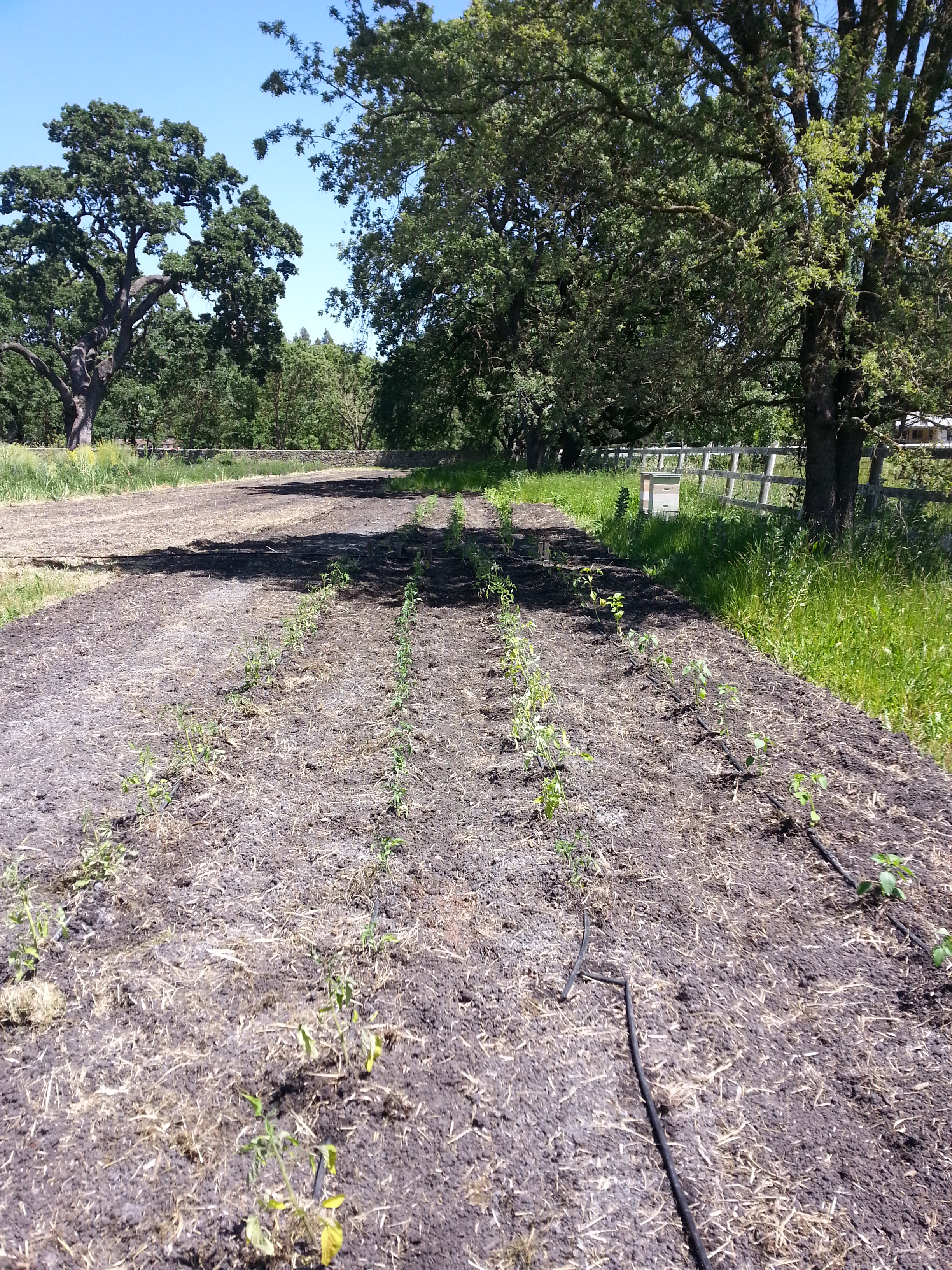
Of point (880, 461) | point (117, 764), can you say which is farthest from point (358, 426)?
point (117, 764)

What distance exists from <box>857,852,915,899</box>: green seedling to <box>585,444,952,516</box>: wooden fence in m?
5.25

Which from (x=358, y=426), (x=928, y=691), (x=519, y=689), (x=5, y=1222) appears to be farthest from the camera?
(x=358, y=426)

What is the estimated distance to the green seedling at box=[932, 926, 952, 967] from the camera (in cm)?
247

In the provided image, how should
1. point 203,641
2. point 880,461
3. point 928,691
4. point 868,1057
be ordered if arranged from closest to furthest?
1. point 868,1057
2. point 928,691
3. point 203,641
4. point 880,461

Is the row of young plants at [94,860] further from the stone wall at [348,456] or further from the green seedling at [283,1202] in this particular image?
the stone wall at [348,456]

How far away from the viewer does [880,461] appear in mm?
8828

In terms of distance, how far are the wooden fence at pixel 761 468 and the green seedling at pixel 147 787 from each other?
6.72m

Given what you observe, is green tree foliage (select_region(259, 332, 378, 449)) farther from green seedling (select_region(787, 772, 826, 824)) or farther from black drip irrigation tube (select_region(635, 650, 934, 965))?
green seedling (select_region(787, 772, 826, 824))

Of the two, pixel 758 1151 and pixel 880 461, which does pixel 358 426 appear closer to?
pixel 880 461

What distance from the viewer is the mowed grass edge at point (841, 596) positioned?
15.5 feet

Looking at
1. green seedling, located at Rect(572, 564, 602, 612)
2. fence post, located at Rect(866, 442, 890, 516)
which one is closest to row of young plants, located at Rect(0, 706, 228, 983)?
green seedling, located at Rect(572, 564, 602, 612)

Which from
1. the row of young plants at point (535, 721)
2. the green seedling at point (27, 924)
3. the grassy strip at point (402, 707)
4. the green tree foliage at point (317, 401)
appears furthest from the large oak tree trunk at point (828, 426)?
the green tree foliage at point (317, 401)

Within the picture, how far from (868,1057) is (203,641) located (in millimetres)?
5244

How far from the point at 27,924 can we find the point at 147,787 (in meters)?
0.85
